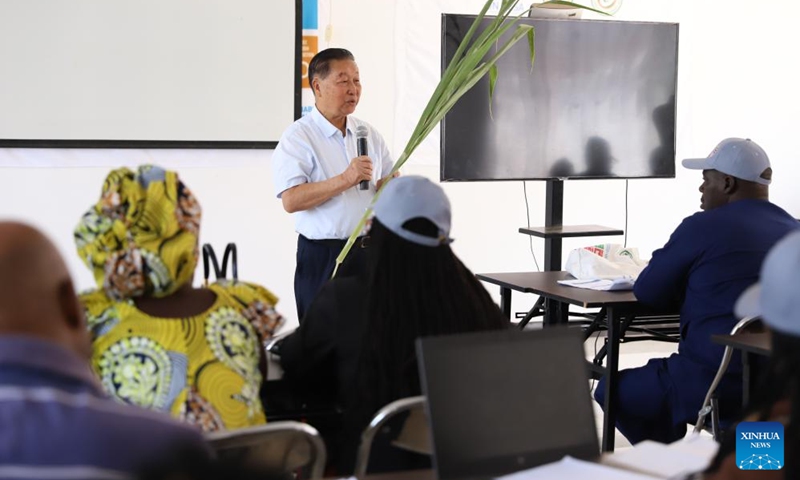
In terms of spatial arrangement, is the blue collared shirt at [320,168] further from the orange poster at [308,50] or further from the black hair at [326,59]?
the orange poster at [308,50]

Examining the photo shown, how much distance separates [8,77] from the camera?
4656mm

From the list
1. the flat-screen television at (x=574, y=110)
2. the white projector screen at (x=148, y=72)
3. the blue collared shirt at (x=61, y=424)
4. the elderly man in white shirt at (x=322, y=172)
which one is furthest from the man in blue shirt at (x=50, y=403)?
the white projector screen at (x=148, y=72)

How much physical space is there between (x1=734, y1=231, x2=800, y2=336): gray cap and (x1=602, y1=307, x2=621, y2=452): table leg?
2.35 metres

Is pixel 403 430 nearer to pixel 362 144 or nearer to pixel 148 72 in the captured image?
pixel 362 144

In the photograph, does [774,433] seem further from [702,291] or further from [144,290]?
[702,291]

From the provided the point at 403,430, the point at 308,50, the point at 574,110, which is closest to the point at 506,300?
the point at 574,110

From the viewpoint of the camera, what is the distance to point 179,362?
185 centimetres

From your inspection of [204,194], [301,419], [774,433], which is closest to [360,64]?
[204,194]

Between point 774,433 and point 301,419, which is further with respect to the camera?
point 301,419

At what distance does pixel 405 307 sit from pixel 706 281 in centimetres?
148

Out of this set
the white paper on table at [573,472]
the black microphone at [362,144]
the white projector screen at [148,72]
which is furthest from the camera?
the white projector screen at [148,72]

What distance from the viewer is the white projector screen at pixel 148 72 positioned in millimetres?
4691

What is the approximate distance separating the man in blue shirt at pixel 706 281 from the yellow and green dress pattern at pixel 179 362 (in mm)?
1771

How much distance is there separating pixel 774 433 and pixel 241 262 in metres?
4.16
